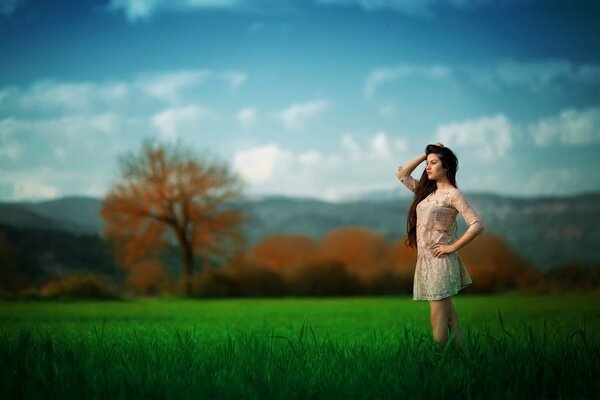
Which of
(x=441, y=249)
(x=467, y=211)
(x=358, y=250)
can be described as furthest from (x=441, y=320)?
(x=358, y=250)

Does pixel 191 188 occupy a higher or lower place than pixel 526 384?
higher

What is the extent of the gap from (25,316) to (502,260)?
606 inches

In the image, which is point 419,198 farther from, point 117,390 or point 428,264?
point 117,390

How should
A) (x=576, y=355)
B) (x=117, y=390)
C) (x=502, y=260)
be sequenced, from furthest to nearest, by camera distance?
(x=502, y=260) < (x=576, y=355) < (x=117, y=390)

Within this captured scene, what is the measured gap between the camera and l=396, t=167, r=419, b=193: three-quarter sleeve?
5531mm

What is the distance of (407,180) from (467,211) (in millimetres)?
705

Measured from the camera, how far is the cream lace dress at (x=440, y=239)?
16.6 ft

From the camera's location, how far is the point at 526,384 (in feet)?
14.0

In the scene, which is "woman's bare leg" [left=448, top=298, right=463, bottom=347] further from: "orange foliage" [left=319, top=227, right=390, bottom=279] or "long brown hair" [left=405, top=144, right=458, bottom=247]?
"orange foliage" [left=319, top=227, right=390, bottom=279]

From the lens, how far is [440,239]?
16.9ft

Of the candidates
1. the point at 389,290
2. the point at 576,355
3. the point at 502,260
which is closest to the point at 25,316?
the point at 576,355

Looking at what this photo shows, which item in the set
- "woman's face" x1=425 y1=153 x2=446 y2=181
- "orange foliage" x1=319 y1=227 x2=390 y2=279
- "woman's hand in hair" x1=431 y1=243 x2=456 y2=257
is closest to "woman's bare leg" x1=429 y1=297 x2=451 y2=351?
"woman's hand in hair" x1=431 y1=243 x2=456 y2=257

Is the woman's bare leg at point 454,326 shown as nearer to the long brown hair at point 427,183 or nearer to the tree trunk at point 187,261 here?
the long brown hair at point 427,183

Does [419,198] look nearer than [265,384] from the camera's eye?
No
